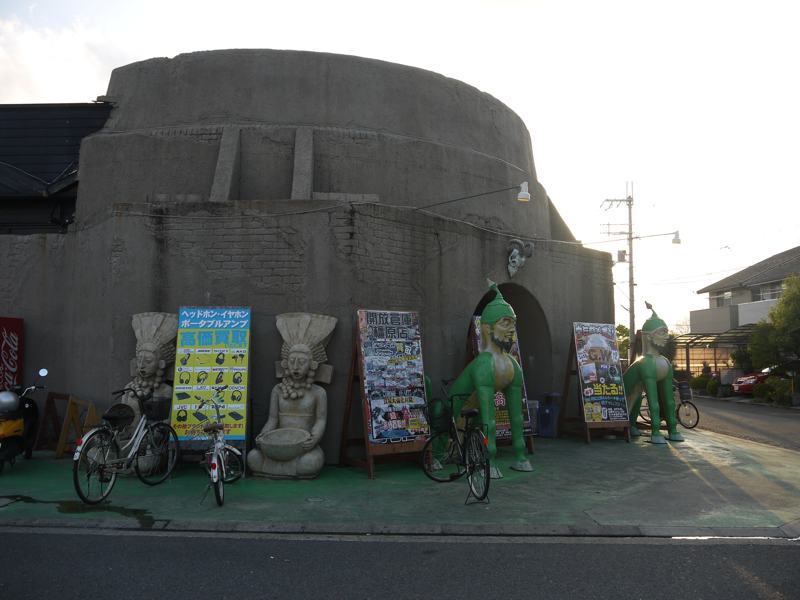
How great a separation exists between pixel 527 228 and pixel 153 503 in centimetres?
1005

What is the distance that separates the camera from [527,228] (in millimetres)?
13922

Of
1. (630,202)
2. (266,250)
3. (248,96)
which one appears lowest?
(266,250)

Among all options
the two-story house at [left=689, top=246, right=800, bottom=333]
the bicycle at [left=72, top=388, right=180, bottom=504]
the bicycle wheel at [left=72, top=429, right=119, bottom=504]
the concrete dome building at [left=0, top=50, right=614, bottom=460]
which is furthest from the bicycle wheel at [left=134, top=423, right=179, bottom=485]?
the two-story house at [left=689, top=246, right=800, bottom=333]

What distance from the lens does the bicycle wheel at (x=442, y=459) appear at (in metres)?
8.02

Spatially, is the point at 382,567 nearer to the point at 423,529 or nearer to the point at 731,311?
the point at 423,529

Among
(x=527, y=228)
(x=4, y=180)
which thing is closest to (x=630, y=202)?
(x=527, y=228)

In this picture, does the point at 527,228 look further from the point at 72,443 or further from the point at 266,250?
the point at 72,443

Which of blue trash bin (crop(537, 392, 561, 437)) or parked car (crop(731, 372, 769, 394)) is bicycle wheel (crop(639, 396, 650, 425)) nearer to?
blue trash bin (crop(537, 392, 561, 437))

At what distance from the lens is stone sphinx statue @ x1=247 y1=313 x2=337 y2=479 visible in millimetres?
7887

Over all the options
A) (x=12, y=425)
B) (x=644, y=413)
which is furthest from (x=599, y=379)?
(x=12, y=425)

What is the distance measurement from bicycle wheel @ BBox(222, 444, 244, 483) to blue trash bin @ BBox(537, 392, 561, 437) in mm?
6429

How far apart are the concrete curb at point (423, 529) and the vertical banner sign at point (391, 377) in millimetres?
2392

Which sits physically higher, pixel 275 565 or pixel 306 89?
pixel 306 89

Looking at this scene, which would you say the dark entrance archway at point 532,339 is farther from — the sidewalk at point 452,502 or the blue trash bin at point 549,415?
the sidewalk at point 452,502
